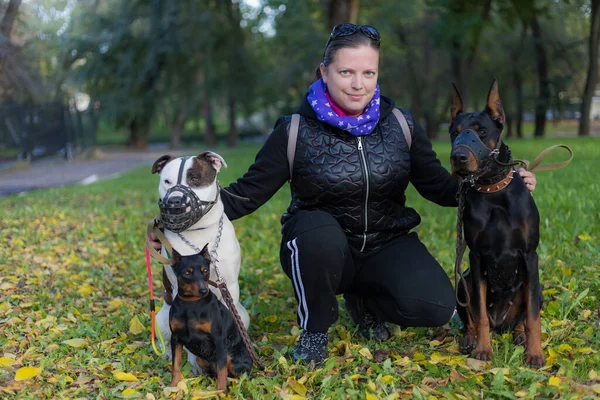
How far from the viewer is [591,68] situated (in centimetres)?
1983

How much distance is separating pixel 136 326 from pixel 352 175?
185 cm

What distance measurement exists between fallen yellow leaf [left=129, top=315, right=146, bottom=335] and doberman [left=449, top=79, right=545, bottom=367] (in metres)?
2.20

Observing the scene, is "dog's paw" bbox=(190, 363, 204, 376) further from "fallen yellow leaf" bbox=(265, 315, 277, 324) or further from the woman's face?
the woman's face

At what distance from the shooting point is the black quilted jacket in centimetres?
348

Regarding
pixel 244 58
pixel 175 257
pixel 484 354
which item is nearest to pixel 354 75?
pixel 175 257

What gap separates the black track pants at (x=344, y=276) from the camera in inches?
131

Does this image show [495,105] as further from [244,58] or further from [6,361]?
[244,58]

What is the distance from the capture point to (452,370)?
10.2 feet

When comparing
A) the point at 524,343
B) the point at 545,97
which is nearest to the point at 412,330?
the point at 524,343

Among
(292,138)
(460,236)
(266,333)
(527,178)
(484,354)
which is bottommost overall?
(266,333)

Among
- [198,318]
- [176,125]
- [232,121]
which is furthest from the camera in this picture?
[232,121]

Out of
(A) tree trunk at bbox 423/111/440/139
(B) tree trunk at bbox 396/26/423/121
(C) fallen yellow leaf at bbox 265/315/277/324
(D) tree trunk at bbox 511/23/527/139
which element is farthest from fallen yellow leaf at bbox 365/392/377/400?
(A) tree trunk at bbox 423/111/440/139

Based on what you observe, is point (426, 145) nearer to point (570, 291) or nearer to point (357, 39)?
point (357, 39)

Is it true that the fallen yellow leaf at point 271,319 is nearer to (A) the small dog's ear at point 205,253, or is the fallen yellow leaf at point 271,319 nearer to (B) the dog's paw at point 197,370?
(B) the dog's paw at point 197,370
